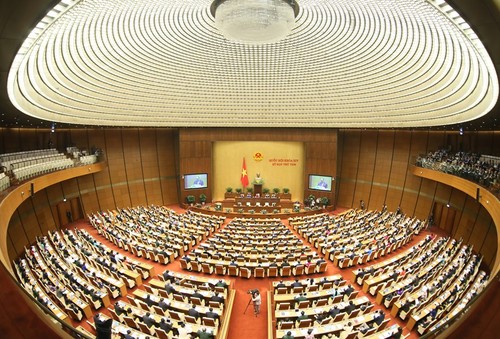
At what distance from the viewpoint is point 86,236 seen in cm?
1666

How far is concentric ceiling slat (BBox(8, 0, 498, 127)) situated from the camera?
9.79 meters

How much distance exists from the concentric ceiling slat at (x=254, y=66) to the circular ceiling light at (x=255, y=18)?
1331mm

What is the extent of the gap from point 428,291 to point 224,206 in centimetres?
1635

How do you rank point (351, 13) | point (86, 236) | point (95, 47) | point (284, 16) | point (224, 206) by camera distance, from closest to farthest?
point (284, 16)
point (351, 13)
point (95, 47)
point (86, 236)
point (224, 206)

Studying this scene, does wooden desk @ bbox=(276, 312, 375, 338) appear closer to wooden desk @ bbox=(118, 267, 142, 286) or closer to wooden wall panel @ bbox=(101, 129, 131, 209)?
wooden desk @ bbox=(118, 267, 142, 286)

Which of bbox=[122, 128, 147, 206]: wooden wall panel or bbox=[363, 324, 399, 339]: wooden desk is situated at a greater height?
bbox=[122, 128, 147, 206]: wooden wall panel

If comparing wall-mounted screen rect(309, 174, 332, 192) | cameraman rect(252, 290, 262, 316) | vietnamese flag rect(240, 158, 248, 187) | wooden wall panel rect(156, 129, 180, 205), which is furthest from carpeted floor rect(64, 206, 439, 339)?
vietnamese flag rect(240, 158, 248, 187)

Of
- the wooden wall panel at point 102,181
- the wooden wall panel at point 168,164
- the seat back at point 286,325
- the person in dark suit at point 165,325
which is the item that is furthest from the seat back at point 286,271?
the wooden wall panel at point 102,181

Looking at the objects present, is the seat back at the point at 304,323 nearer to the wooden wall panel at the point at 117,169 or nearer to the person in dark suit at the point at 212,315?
the person in dark suit at the point at 212,315

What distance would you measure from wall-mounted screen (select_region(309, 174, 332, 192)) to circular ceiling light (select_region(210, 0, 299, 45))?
17742 mm

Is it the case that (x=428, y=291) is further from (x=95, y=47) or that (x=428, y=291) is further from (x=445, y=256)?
(x=95, y=47)

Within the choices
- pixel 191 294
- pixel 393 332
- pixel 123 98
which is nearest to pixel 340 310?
pixel 393 332

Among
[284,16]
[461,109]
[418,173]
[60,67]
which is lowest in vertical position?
[418,173]

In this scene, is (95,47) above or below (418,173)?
above
